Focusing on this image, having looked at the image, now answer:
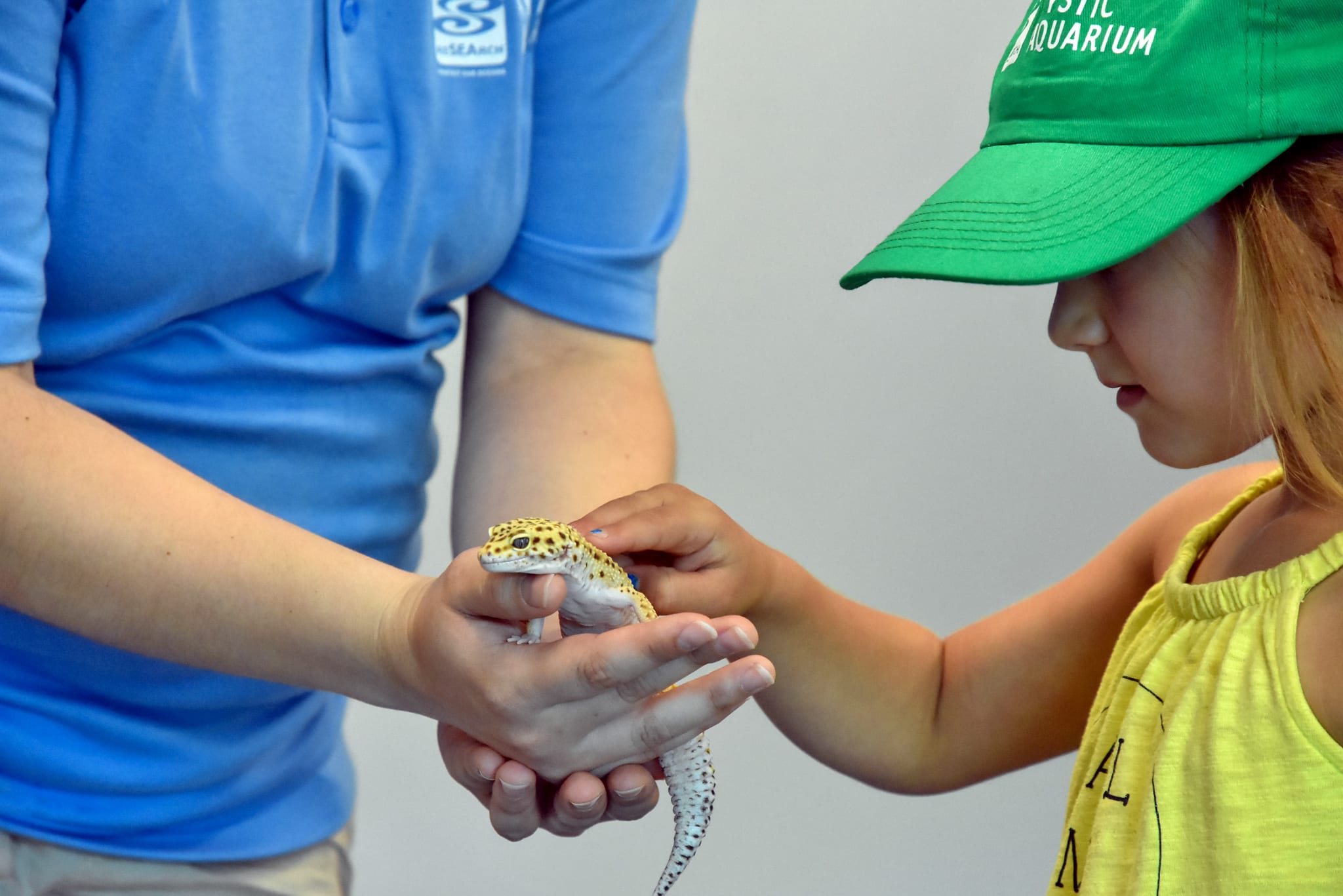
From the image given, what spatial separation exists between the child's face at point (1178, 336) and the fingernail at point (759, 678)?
290 millimetres

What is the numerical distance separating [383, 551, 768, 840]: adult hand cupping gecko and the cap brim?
0.79ft

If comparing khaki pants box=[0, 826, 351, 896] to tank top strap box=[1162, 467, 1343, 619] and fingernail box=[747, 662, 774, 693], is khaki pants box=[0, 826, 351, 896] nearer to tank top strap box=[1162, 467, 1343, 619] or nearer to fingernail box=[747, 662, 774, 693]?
fingernail box=[747, 662, 774, 693]

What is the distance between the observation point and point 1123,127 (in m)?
0.73

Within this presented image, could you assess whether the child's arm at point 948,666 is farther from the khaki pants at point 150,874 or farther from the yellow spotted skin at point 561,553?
the khaki pants at point 150,874

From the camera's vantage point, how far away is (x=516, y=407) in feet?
3.39

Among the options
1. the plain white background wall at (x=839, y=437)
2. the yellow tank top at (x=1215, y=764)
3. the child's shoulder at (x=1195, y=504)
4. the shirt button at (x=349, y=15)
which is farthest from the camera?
the plain white background wall at (x=839, y=437)

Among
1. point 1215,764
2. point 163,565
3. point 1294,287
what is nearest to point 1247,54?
point 1294,287

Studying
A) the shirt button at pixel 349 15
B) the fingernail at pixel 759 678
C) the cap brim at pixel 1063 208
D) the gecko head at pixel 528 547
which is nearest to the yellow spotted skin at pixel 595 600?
the gecko head at pixel 528 547

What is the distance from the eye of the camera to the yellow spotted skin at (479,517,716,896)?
2.26 ft

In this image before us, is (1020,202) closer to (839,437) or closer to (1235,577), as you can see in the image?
(1235,577)

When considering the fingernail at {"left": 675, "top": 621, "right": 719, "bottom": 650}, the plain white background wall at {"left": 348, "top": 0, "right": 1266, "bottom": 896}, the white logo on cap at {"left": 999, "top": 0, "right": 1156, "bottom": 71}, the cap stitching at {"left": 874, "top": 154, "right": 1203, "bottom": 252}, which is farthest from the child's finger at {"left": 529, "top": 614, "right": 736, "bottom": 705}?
the plain white background wall at {"left": 348, "top": 0, "right": 1266, "bottom": 896}

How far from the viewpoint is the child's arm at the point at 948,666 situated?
3.30 ft

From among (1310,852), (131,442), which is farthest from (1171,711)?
(131,442)

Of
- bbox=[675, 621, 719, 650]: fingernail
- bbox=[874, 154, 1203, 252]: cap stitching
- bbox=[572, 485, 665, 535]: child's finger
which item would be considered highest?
bbox=[874, 154, 1203, 252]: cap stitching
